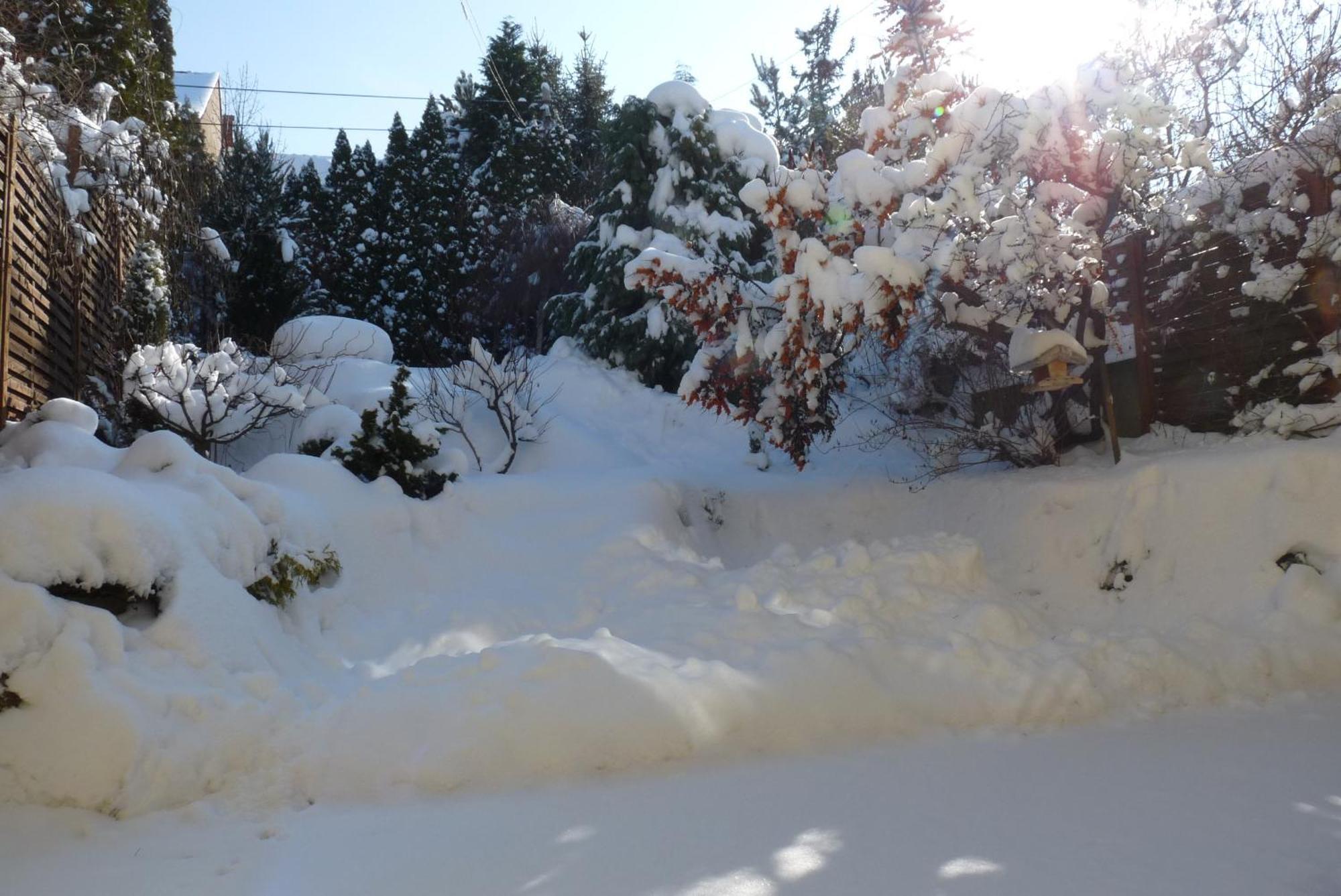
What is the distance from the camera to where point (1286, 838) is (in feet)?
10.5

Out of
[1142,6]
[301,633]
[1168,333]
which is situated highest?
[1142,6]

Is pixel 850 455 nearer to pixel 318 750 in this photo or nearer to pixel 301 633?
pixel 301 633

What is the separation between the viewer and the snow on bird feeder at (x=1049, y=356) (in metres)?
6.17

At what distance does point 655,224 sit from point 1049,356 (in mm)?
7868

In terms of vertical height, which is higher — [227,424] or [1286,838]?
[227,424]

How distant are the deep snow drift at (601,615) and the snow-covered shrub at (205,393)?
188cm

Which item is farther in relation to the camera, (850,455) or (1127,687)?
(850,455)

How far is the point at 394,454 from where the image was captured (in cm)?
737

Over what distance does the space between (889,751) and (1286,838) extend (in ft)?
5.27

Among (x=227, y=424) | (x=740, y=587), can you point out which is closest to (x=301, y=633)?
(x=740, y=587)

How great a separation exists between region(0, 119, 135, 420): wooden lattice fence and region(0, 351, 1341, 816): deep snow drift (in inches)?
41.0

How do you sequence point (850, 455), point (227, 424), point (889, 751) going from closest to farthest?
point (889, 751) < point (227, 424) < point (850, 455)

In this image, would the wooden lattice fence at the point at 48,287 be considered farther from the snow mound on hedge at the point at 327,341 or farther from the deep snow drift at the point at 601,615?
the snow mound on hedge at the point at 327,341

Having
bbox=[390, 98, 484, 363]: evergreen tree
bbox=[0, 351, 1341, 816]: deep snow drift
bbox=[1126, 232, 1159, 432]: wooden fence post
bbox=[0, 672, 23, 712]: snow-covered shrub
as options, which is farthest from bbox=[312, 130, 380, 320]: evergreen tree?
bbox=[0, 672, 23, 712]: snow-covered shrub
